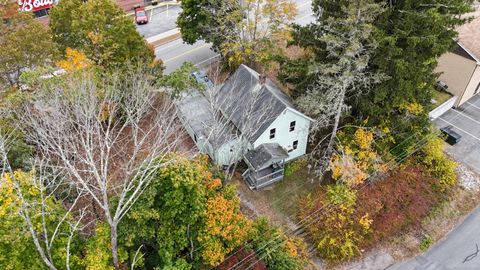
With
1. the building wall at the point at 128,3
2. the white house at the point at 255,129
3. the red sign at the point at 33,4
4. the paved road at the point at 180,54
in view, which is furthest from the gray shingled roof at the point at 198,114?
the building wall at the point at 128,3

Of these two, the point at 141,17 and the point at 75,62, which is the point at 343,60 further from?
the point at 141,17

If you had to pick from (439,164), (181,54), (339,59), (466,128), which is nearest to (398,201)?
(439,164)

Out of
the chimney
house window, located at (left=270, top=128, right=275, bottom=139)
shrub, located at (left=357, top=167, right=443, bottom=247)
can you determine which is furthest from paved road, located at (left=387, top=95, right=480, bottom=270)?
the chimney

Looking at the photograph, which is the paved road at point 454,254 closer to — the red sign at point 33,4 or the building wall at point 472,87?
the building wall at point 472,87

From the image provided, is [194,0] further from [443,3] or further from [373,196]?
[373,196]

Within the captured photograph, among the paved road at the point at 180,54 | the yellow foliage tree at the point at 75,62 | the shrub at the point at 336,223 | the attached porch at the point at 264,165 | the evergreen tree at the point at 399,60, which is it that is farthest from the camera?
the paved road at the point at 180,54

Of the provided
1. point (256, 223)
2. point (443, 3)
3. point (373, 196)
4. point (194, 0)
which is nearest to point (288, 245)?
point (256, 223)
